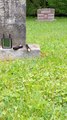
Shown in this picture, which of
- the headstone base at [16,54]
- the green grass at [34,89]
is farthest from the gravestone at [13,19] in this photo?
the green grass at [34,89]

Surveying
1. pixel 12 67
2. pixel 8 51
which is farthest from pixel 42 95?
pixel 8 51

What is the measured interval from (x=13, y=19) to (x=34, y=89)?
339 cm

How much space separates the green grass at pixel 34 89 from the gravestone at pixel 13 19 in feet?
2.77

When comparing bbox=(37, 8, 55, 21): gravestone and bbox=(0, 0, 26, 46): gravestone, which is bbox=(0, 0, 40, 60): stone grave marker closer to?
bbox=(0, 0, 26, 46): gravestone

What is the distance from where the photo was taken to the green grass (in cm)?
433

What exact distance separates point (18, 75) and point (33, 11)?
1995cm

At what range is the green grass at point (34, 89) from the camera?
14.2ft

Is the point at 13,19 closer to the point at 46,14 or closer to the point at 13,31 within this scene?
the point at 13,31

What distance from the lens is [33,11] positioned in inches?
1017

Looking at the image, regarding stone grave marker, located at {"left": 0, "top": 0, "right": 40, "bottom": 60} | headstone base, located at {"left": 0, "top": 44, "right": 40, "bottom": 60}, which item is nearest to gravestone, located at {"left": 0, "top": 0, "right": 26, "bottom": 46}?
stone grave marker, located at {"left": 0, "top": 0, "right": 40, "bottom": 60}

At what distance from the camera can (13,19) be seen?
8.40m

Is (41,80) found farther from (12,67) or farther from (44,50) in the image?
(44,50)

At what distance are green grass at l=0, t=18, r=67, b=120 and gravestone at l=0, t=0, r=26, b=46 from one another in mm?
843

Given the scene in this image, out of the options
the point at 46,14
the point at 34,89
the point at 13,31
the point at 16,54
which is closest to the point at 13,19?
the point at 13,31
